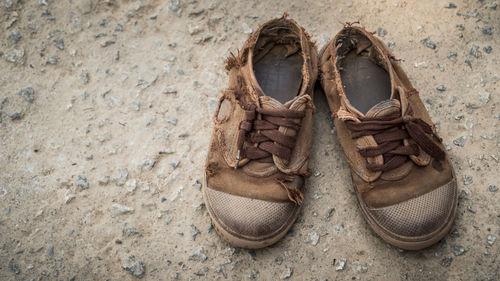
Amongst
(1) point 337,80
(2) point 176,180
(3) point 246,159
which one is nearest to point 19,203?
(2) point 176,180

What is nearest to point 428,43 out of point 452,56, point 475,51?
point 452,56

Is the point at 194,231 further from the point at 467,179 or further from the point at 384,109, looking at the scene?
the point at 467,179

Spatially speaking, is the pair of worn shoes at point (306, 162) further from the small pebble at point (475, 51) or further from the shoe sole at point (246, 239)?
the small pebble at point (475, 51)

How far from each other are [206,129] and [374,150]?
3.36 feet

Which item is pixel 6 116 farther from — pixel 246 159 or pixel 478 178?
pixel 478 178

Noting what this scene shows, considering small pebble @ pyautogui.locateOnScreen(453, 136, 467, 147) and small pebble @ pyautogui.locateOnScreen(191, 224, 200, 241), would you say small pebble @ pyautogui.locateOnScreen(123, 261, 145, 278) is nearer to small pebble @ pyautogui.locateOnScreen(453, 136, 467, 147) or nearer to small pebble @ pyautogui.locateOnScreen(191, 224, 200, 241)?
small pebble @ pyautogui.locateOnScreen(191, 224, 200, 241)

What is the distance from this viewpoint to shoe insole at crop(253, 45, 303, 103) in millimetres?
2262

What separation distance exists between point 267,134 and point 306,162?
294mm

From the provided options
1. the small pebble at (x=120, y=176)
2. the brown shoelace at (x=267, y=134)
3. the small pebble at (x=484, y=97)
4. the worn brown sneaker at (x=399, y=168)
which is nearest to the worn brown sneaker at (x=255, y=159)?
the brown shoelace at (x=267, y=134)

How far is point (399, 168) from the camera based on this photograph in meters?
1.91

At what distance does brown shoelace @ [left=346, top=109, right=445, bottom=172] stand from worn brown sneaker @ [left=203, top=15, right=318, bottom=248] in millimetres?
333

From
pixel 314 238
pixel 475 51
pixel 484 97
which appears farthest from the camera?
pixel 475 51

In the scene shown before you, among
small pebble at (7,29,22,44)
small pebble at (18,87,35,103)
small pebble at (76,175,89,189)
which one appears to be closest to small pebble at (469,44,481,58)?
small pebble at (76,175,89,189)

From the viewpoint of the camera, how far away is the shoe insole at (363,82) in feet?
7.23
